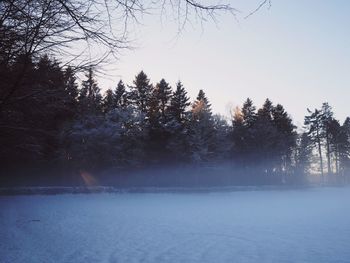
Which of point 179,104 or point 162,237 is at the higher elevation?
point 179,104

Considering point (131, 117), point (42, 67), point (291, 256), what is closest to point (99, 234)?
point (291, 256)

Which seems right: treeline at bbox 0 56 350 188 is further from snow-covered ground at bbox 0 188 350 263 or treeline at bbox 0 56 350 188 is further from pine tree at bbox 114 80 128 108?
snow-covered ground at bbox 0 188 350 263

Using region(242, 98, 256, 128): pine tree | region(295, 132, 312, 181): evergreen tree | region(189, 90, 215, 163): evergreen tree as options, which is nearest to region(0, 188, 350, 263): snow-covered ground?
region(189, 90, 215, 163): evergreen tree

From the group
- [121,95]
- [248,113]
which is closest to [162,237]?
[121,95]

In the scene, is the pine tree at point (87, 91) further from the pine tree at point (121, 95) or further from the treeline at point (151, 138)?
the pine tree at point (121, 95)

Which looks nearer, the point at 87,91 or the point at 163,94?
the point at 87,91

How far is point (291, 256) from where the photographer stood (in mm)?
8992

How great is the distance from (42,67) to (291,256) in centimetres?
754

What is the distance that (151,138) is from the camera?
44.8 metres

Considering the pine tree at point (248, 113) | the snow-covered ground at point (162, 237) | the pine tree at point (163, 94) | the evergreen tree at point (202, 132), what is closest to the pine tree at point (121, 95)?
the pine tree at point (163, 94)

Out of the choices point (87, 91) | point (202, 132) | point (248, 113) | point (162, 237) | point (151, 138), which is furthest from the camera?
point (248, 113)

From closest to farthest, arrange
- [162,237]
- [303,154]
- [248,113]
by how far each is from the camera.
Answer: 1. [162,237]
2. [248,113]
3. [303,154]

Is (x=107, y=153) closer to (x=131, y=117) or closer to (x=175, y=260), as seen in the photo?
(x=131, y=117)

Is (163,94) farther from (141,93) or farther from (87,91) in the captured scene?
(87,91)
